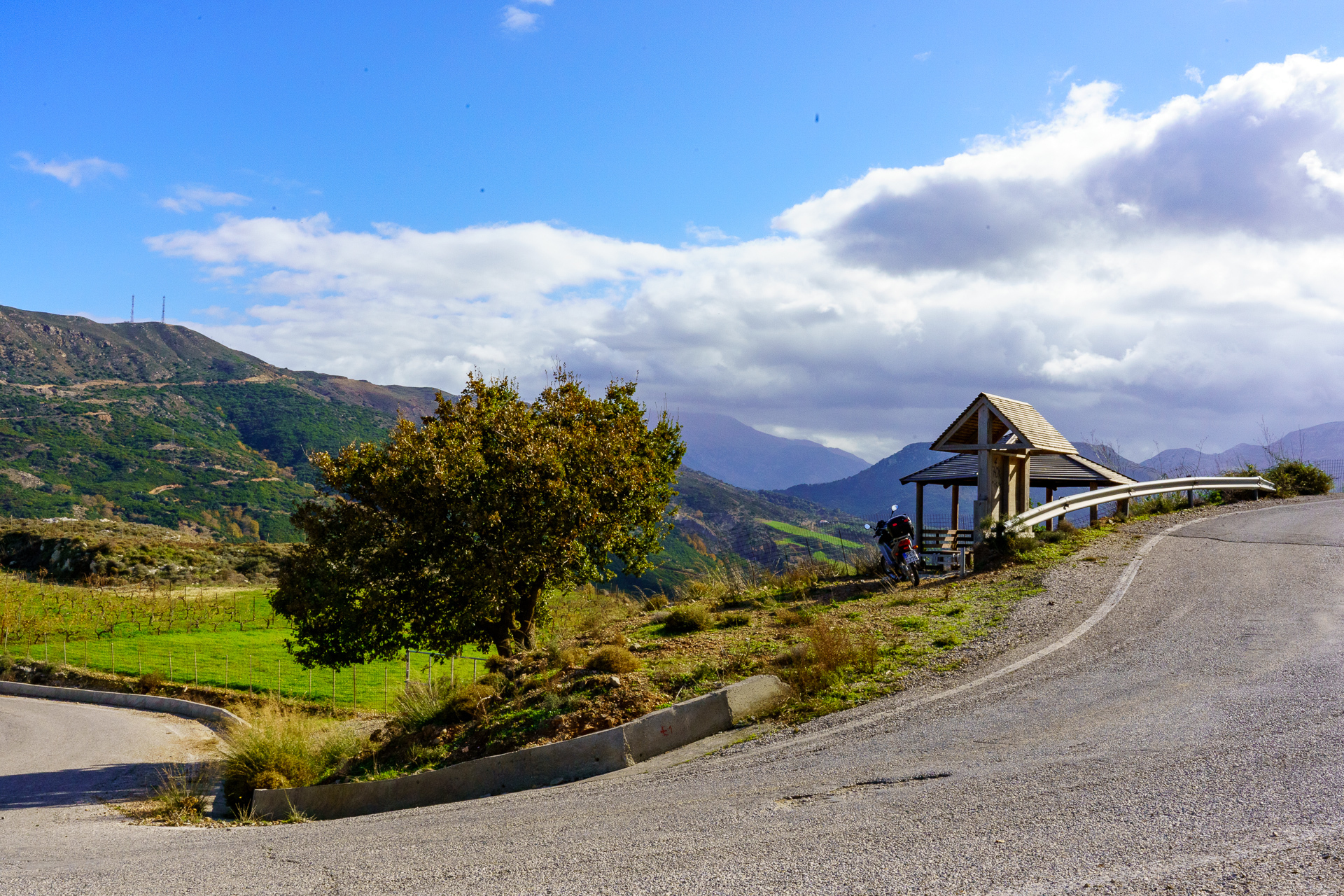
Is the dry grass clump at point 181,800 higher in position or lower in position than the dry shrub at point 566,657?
lower

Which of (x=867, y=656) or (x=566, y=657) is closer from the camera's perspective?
(x=867, y=656)

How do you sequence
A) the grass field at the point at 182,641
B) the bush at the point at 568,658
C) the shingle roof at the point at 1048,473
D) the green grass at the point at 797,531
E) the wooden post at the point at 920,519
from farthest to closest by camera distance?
the green grass at the point at 797,531, the grass field at the point at 182,641, the shingle roof at the point at 1048,473, the wooden post at the point at 920,519, the bush at the point at 568,658

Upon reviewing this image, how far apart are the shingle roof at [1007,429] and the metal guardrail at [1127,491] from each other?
127cm

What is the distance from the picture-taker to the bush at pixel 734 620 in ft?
45.6

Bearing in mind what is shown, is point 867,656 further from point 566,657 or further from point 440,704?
point 440,704

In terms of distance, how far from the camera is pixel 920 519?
2661 cm

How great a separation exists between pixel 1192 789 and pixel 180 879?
23.5ft

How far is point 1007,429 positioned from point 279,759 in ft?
55.5

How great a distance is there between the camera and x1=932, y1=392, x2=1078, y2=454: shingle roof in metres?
18.4

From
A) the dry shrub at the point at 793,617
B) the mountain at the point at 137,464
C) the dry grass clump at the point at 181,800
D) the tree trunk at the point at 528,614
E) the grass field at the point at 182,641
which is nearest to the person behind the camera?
the dry grass clump at the point at 181,800

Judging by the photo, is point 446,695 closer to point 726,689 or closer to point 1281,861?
point 726,689

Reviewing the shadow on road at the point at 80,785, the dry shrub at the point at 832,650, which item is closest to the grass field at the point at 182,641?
the shadow on road at the point at 80,785

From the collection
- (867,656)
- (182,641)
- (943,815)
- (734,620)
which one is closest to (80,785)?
(734,620)

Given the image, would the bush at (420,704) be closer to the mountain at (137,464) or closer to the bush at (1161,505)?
the bush at (1161,505)
